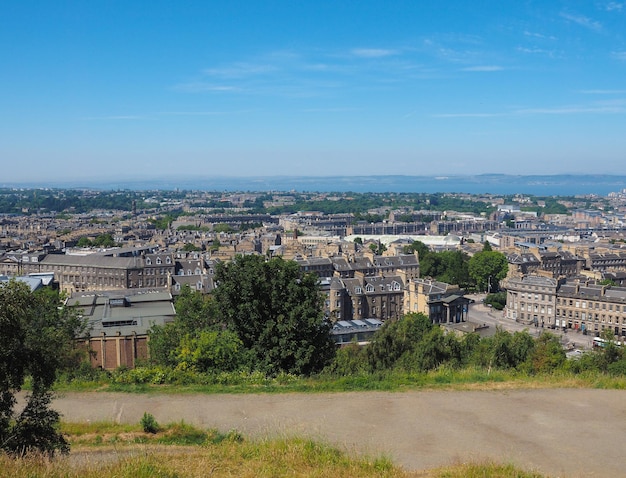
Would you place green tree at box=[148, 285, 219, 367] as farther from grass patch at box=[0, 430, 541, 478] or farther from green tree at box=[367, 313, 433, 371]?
grass patch at box=[0, 430, 541, 478]

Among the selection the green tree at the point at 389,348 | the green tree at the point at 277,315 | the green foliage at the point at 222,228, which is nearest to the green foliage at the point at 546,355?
the green tree at the point at 389,348

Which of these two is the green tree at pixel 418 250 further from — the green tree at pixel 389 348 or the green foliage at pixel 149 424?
the green foliage at pixel 149 424

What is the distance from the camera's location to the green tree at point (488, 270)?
207ft

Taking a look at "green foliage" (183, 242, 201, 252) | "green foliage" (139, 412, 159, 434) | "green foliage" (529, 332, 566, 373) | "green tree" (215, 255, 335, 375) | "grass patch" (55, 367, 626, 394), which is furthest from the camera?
"green foliage" (183, 242, 201, 252)

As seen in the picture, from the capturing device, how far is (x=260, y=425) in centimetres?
996

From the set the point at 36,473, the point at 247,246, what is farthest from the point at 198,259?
the point at 36,473

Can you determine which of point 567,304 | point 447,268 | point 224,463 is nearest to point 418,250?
point 447,268

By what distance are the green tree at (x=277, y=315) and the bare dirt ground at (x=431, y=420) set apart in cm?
394

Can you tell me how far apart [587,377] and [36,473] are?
36.2 feet

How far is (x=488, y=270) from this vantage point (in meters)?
63.0

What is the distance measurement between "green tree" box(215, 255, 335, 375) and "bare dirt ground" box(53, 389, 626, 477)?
394 centimetres

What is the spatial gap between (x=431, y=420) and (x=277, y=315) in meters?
7.07

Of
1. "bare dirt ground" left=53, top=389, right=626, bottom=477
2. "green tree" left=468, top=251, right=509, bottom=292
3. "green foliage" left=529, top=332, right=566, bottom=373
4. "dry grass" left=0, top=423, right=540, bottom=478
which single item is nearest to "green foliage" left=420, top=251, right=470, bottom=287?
"green tree" left=468, top=251, right=509, bottom=292

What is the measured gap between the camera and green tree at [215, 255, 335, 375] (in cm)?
1573
